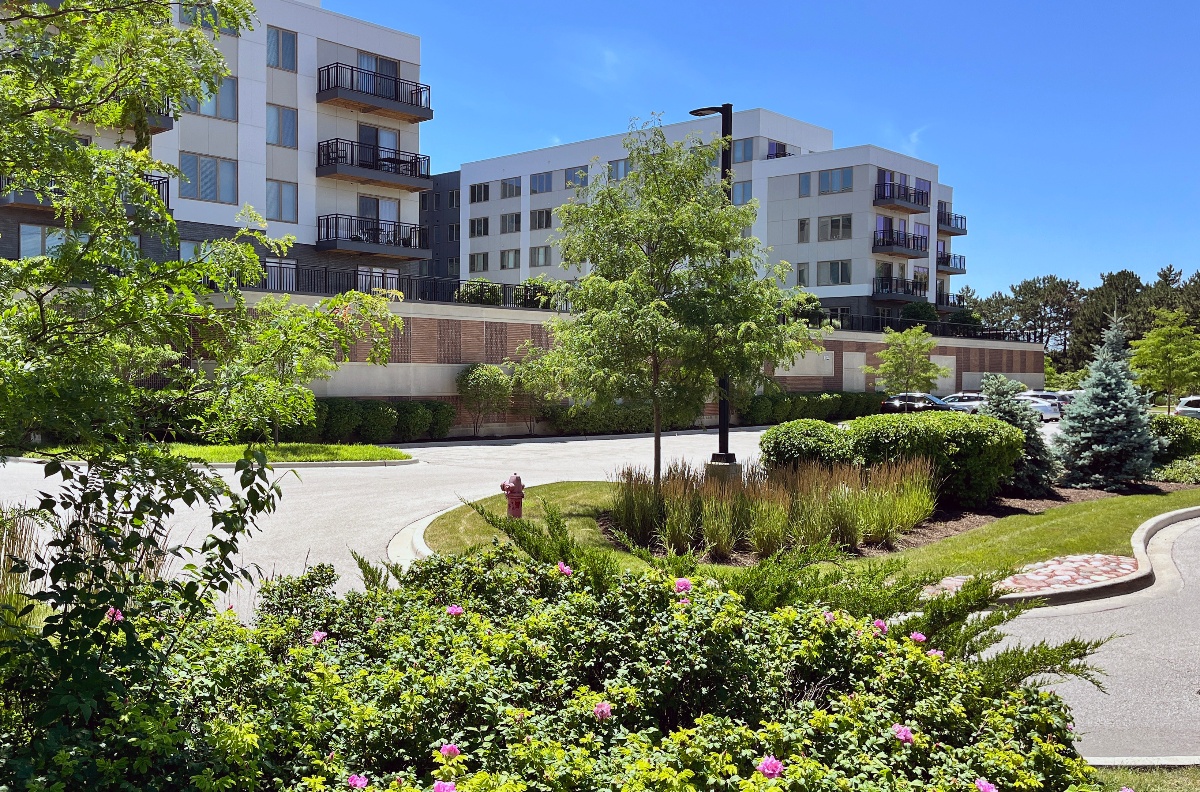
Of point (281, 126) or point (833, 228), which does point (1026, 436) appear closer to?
point (281, 126)

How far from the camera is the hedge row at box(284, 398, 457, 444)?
28422 millimetres

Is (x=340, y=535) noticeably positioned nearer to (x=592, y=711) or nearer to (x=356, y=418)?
(x=592, y=711)

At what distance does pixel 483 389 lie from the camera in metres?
33.1

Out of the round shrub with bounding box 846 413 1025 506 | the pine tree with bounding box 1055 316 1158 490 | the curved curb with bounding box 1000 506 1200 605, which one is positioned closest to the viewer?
the curved curb with bounding box 1000 506 1200 605

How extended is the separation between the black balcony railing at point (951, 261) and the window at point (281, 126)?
46.8 metres

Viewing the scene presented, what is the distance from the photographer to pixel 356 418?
2880cm

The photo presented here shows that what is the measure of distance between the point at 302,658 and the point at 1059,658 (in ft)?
12.1

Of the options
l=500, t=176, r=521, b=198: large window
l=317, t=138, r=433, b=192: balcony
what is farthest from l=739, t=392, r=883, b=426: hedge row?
l=500, t=176, r=521, b=198: large window

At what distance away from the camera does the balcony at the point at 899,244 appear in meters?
56.5

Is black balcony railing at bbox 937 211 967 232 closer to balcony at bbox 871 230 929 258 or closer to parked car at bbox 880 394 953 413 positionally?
balcony at bbox 871 230 929 258

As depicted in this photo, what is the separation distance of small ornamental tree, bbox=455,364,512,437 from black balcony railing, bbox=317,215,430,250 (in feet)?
27.5

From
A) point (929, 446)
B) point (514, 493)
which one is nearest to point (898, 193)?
point (929, 446)

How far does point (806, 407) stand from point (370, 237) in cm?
2143

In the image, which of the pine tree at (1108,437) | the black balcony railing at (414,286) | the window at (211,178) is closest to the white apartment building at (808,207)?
the black balcony railing at (414,286)
